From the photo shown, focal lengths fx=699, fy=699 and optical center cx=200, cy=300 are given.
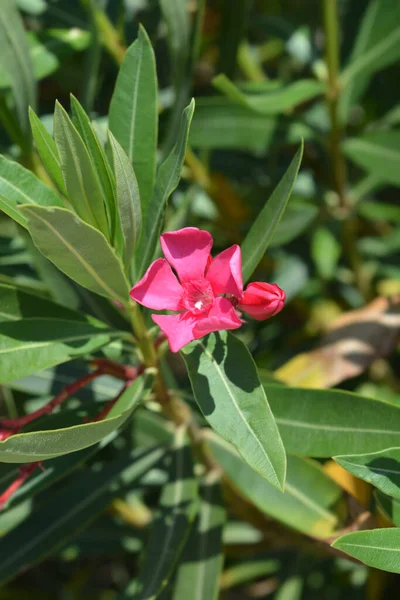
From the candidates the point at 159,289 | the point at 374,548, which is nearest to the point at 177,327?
the point at 159,289

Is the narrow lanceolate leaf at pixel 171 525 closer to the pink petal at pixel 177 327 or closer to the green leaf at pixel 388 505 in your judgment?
the green leaf at pixel 388 505

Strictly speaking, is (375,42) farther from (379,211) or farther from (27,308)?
(27,308)

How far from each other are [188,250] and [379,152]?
1.09m

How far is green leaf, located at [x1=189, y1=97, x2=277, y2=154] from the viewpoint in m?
1.73

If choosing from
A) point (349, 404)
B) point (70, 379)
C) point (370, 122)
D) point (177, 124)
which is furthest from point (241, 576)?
point (370, 122)

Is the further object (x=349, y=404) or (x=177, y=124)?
(x=177, y=124)

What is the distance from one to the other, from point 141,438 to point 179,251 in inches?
31.6

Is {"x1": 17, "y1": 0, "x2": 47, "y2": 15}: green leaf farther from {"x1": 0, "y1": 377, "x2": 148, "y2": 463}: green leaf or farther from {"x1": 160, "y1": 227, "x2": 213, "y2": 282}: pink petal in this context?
{"x1": 0, "y1": 377, "x2": 148, "y2": 463}: green leaf

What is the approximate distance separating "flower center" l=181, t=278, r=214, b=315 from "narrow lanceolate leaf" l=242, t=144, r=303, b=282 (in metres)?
0.06

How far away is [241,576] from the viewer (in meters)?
2.16

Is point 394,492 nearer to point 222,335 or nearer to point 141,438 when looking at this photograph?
point 222,335

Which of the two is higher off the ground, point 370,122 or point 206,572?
point 370,122

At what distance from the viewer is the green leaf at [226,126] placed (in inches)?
68.1

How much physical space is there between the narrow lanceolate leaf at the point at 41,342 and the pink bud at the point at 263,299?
1.06 ft
